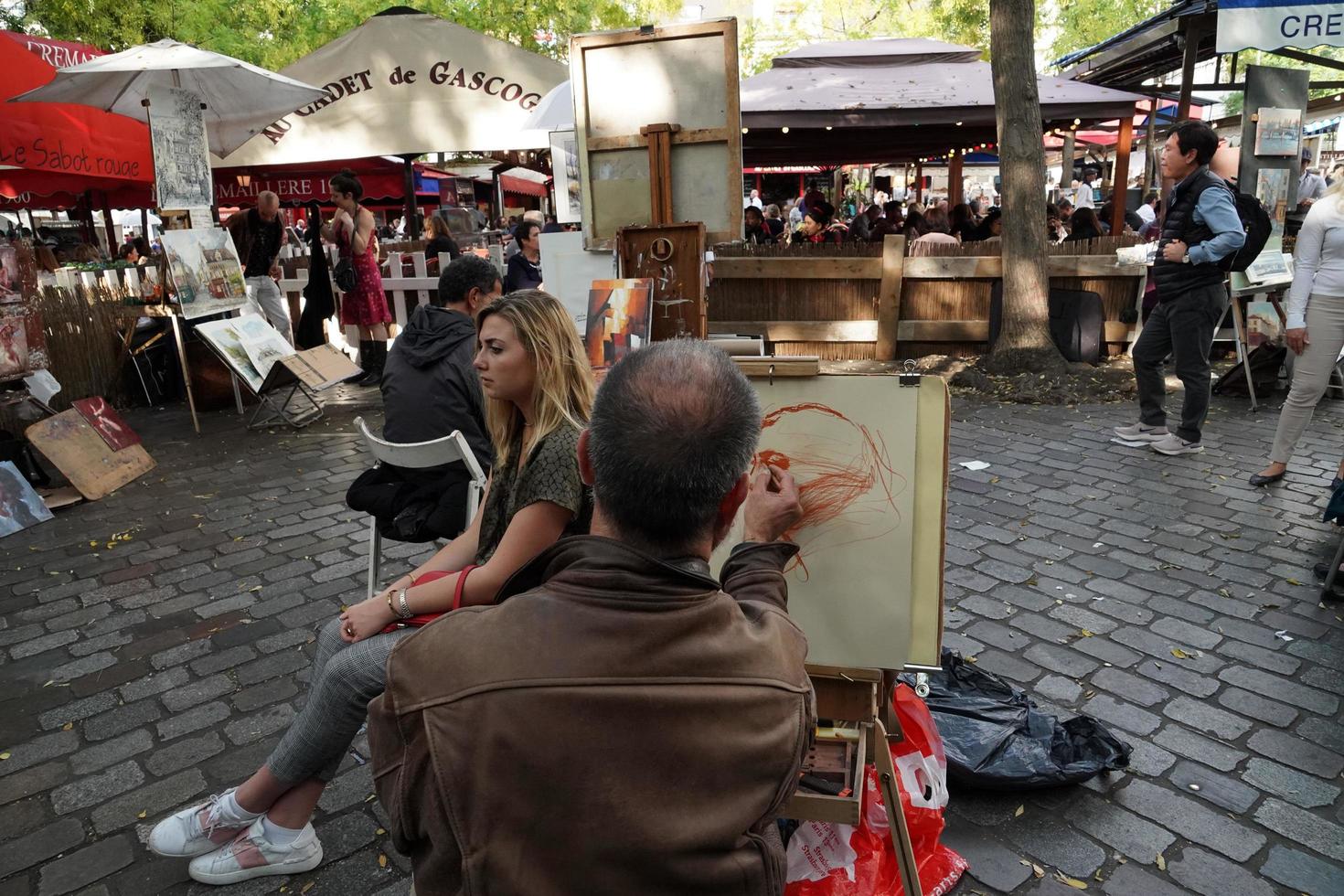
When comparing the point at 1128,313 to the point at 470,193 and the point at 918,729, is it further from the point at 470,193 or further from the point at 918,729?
the point at 470,193

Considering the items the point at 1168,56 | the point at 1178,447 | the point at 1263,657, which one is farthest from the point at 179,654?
the point at 1168,56

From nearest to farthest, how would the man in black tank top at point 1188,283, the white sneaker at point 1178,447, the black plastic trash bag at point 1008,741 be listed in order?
the black plastic trash bag at point 1008,741 < the man in black tank top at point 1188,283 < the white sneaker at point 1178,447

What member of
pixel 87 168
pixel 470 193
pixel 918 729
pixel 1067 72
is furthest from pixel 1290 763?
pixel 470 193

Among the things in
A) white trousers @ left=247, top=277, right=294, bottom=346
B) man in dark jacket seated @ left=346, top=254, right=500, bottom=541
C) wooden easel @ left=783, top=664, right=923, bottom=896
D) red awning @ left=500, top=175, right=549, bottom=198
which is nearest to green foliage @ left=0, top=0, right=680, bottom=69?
red awning @ left=500, top=175, right=549, bottom=198

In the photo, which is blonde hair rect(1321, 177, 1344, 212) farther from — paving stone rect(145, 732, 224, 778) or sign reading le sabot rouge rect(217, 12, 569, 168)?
sign reading le sabot rouge rect(217, 12, 569, 168)

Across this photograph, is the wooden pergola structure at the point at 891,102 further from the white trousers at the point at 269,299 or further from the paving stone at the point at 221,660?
the paving stone at the point at 221,660

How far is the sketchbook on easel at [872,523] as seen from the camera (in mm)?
2062

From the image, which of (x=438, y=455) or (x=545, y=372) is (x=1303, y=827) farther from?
(x=438, y=455)

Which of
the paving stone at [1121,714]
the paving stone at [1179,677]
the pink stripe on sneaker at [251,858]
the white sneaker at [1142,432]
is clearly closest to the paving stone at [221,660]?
the pink stripe on sneaker at [251,858]

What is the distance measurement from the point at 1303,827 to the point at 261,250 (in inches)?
343

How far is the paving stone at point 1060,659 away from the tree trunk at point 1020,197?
4.78 m

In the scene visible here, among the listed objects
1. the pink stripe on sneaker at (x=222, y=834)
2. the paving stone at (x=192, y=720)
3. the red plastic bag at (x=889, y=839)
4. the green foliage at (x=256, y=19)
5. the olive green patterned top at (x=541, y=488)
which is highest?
the green foliage at (x=256, y=19)

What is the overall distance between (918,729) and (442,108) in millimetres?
8184

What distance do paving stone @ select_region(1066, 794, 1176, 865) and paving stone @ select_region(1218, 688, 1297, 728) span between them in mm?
800
